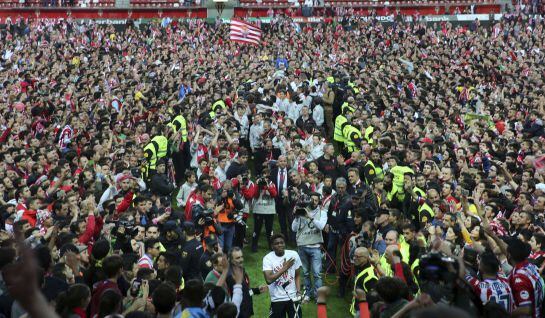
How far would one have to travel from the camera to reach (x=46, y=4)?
4372 cm

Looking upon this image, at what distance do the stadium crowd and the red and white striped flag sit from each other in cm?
96

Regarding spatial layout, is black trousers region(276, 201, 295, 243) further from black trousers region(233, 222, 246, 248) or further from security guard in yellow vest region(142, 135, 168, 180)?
security guard in yellow vest region(142, 135, 168, 180)

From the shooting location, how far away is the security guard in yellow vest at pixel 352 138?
16.3 metres

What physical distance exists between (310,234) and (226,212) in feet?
5.40

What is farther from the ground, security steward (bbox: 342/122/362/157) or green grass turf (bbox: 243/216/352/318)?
security steward (bbox: 342/122/362/157)

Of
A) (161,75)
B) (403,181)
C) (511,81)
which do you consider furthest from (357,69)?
(403,181)

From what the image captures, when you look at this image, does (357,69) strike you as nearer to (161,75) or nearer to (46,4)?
(161,75)

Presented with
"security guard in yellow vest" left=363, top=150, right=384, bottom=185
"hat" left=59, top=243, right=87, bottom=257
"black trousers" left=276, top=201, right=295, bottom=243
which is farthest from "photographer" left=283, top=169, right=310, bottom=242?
"hat" left=59, top=243, right=87, bottom=257

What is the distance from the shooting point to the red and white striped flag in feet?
90.4

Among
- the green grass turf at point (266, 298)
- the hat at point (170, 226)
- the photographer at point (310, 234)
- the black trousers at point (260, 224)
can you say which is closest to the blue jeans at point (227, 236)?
the green grass turf at point (266, 298)

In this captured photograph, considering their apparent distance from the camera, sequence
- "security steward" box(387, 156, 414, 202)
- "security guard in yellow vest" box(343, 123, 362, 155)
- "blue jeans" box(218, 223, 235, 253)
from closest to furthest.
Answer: "blue jeans" box(218, 223, 235, 253) → "security steward" box(387, 156, 414, 202) → "security guard in yellow vest" box(343, 123, 362, 155)

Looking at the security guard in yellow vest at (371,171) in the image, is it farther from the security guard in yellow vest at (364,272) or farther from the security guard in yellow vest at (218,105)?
the security guard in yellow vest at (218,105)

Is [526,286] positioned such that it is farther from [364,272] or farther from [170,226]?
[170,226]

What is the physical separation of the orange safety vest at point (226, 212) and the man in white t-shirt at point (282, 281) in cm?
296
